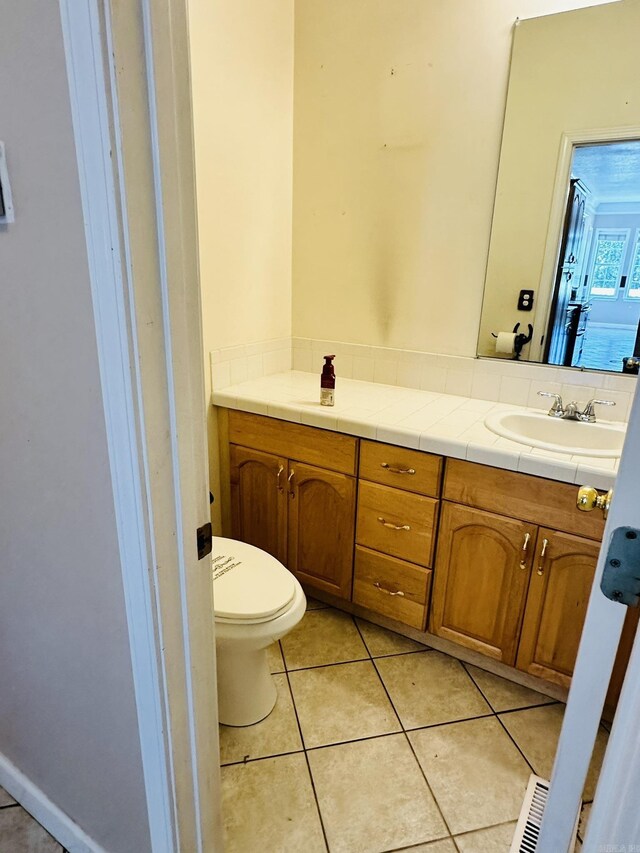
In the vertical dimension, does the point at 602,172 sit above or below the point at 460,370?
above

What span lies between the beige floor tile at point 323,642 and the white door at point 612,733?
1.14 meters

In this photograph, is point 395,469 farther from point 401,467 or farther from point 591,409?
point 591,409

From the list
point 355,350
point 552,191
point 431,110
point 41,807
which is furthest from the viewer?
point 355,350

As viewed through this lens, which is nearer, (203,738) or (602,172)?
(203,738)

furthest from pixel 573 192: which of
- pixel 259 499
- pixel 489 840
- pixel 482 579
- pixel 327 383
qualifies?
pixel 489 840

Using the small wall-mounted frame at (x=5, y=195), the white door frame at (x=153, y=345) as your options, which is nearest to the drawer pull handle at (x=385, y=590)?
the white door frame at (x=153, y=345)

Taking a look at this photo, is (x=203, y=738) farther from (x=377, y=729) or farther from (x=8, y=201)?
(x=8, y=201)

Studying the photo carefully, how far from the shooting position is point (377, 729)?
1.53 metres

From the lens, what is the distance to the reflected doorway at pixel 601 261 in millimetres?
1592

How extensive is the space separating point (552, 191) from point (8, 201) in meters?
1.62

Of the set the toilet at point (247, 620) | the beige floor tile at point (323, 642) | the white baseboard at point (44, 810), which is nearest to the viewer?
the white baseboard at point (44, 810)

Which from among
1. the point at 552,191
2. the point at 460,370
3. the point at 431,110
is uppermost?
the point at 431,110

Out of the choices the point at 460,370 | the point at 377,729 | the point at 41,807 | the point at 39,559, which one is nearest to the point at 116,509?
the point at 39,559

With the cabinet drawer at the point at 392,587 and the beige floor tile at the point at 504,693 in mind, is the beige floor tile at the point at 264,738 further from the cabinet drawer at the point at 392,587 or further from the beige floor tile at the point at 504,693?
the beige floor tile at the point at 504,693
